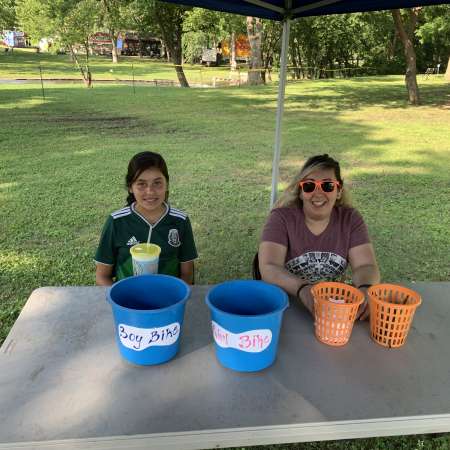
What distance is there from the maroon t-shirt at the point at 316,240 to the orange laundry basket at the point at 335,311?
0.59 m

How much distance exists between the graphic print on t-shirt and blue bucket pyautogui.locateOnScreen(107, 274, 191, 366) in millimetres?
843

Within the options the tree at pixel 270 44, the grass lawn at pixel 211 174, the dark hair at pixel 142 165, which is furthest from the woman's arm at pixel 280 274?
the tree at pixel 270 44

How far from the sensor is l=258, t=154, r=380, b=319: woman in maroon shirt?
6.28ft

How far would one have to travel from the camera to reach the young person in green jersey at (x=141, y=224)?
202 centimetres

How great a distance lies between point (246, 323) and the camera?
1.10 metres

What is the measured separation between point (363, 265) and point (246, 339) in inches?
36.3

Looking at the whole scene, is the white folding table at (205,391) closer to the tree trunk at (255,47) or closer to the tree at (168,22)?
the tree trunk at (255,47)

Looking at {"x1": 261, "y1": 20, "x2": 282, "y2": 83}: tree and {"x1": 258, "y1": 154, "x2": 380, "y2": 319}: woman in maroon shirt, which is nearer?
{"x1": 258, "y1": 154, "x2": 380, "y2": 319}: woman in maroon shirt

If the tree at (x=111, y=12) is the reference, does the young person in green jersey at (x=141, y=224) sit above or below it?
below

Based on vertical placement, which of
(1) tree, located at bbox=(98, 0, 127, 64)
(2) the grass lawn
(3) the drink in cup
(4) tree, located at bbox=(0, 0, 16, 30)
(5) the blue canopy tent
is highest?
(4) tree, located at bbox=(0, 0, 16, 30)

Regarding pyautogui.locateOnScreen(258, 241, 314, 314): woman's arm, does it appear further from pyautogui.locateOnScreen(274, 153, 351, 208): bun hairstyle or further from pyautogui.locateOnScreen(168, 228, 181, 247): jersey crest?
pyautogui.locateOnScreen(168, 228, 181, 247): jersey crest

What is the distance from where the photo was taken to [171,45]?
21.0m

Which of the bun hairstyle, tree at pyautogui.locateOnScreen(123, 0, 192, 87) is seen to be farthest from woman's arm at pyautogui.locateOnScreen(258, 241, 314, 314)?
tree at pyautogui.locateOnScreen(123, 0, 192, 87)

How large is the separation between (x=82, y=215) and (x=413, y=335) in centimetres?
391
